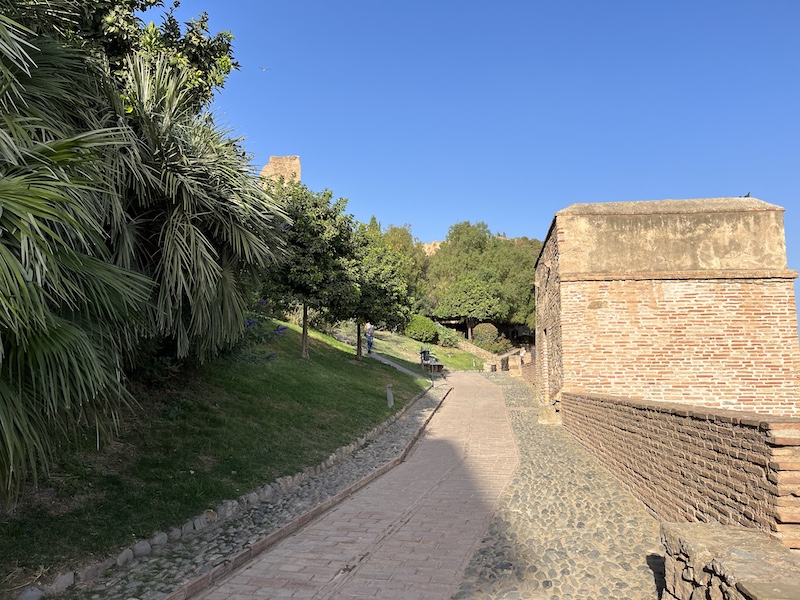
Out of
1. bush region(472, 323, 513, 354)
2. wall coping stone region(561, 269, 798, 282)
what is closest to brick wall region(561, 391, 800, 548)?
wall coping stone region(561, 269, 798, 282)

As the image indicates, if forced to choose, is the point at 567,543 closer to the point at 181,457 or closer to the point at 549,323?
the point at 181,457

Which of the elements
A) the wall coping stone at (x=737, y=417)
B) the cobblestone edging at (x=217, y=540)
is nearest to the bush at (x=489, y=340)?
the cobblestone edging at (x=217, y=540)

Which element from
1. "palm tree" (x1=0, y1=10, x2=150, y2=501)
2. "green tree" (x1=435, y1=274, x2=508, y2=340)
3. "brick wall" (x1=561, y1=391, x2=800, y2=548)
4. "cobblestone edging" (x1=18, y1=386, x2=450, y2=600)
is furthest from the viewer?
"green tree" (x1=435, y1=274, x2=508, y2=340)

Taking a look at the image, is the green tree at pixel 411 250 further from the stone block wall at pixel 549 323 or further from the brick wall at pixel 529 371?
the stone block wall at pixel 549 323

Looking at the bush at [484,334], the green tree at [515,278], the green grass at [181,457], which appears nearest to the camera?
the green grass at [181,457]

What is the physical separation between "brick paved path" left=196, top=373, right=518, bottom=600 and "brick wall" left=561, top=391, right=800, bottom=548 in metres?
1.94

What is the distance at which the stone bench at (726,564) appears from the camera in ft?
9.25

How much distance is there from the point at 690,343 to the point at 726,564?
943cm

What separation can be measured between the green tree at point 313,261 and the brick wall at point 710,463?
11.0 m

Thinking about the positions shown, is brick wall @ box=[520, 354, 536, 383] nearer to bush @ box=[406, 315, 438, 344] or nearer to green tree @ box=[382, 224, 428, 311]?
bush @ box=[406, 315, 438, 344]

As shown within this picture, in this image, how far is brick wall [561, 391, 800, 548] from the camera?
142 inches

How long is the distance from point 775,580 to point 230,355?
775 cm

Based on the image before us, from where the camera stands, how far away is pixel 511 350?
45.1 meters

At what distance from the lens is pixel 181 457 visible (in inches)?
Result: 281
